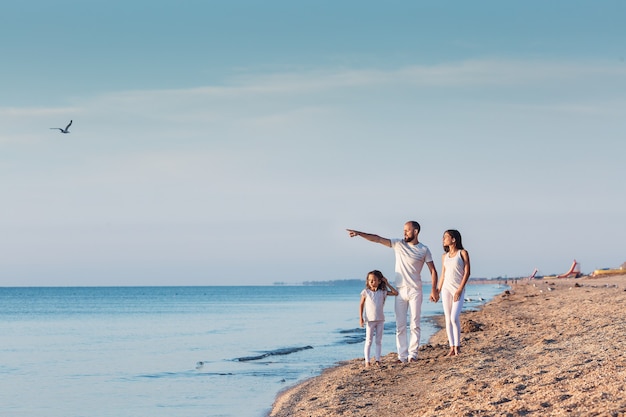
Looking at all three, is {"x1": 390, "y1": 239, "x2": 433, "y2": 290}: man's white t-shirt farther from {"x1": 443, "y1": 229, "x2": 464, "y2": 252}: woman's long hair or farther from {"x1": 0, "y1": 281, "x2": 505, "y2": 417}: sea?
{"x1": 0, "y1": 281, "x2": 505, "y2": 417}: sea

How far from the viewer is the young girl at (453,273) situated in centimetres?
1115

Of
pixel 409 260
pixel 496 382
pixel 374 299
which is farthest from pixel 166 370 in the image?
pixel 496 382

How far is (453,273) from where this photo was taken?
36.7ft

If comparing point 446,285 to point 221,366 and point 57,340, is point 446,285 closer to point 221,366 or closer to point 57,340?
point 221,366

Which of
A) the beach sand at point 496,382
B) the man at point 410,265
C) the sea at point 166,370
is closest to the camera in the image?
the beach sand at point 496,382

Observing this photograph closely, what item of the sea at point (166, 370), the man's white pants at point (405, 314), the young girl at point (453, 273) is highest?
the young girl at point (453, 273)

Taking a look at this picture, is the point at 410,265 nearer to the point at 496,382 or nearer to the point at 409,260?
the point at 409,260

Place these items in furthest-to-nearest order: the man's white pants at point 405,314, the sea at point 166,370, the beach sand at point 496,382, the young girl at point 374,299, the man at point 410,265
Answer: the sea at point 166,370
the young girl at point 374,299
the man's white pants at point 405,314
the man at point 410,265
the beach sand at point 496,382

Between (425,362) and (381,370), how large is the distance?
26.5 inches

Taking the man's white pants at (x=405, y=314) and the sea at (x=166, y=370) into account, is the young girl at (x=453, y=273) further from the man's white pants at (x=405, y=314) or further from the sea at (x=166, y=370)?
the sea at (x=166, y=370)

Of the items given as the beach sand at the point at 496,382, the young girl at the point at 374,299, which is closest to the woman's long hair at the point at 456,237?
the young girl at the point at 374,299

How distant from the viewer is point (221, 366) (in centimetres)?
1795

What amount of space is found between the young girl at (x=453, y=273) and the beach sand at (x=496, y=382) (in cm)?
85

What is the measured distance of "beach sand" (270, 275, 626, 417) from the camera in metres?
7.61
